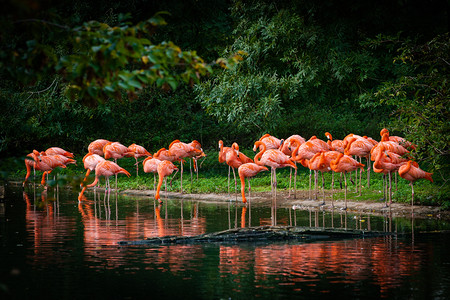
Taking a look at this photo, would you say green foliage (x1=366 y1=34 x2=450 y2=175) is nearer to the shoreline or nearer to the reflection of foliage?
the reflection of foliage

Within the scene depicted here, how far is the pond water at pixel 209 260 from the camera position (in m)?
6.88

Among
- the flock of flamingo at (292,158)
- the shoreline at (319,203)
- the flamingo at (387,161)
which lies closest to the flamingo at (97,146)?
the flock of flamingo at (292,158)

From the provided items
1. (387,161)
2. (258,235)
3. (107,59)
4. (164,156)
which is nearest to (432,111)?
(387,161)

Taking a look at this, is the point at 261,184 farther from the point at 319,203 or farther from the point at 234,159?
the point at 319,203

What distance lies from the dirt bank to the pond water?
0.57 m

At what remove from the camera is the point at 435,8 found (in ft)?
49.4

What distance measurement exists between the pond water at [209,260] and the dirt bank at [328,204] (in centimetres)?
57

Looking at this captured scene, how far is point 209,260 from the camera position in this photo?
8547 millimetres

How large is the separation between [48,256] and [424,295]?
498 centimetres

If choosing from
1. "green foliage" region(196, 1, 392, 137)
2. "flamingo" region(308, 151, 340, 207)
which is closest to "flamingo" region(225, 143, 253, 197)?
"flamingo" region(308, 151, 340, 207)

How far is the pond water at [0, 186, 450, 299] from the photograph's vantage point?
6.88 metres

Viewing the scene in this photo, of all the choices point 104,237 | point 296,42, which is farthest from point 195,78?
point 296,42

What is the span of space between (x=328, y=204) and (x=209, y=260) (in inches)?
248

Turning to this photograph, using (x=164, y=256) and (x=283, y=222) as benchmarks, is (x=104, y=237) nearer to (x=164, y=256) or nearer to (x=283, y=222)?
(x=164, y=256)
